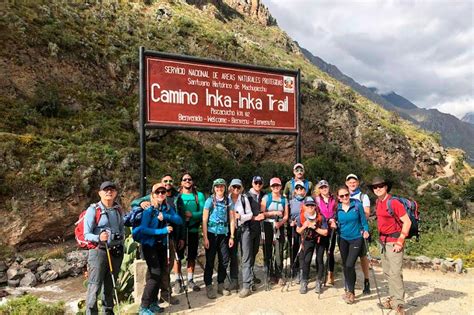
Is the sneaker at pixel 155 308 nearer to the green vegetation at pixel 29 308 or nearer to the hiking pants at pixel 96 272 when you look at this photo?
the hiking pants at pixel 96 272

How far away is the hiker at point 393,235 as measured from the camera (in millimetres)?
5152

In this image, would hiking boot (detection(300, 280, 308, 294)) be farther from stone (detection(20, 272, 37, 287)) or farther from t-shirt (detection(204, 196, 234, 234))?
stone (detection(20, 272, 37, 287))

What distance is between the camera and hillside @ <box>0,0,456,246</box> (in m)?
15.2

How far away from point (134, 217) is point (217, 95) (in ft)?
11.8

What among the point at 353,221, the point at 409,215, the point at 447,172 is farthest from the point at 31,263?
the point at 447,172

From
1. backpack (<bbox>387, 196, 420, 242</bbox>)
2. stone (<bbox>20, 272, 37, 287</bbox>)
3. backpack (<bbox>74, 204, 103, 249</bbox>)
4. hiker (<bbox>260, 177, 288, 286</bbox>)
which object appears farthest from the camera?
stone (<bbox>20, 272, 37, 287</bbox>)

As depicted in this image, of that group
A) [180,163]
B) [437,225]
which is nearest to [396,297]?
[437,225]

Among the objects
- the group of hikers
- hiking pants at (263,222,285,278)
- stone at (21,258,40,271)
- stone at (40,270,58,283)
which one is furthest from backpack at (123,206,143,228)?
stone at (21,258,40,271)

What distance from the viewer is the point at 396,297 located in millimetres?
5281

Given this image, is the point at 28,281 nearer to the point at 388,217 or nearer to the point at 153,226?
the point at 153,226

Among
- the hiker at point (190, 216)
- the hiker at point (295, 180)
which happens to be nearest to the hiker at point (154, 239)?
the hiker at point (190, 216)

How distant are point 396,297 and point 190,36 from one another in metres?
31.3

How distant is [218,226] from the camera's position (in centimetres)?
602

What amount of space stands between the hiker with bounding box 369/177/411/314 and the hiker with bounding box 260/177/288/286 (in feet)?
5.50
